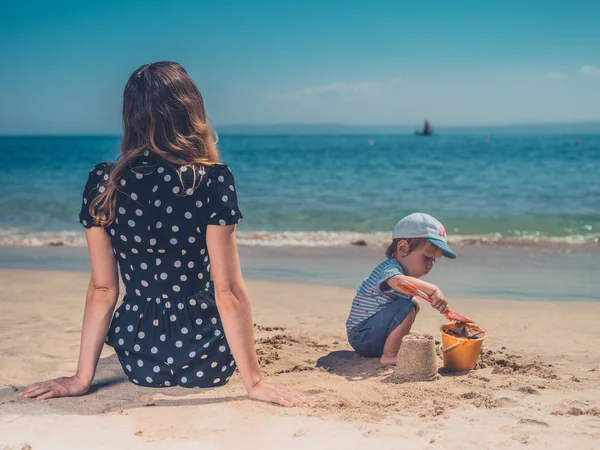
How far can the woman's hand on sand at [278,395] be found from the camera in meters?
3.11

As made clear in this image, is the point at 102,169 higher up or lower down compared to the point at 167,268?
higher up

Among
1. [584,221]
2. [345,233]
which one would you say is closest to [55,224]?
[345,233]

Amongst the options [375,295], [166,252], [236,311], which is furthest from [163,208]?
[375,295]

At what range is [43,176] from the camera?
74.7 feet

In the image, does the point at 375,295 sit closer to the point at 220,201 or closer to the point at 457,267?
the point at 220,201

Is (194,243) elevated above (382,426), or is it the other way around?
(194,243)

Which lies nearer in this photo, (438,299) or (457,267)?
(438,299)

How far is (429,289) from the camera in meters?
3.72

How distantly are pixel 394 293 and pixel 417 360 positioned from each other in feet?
1.72

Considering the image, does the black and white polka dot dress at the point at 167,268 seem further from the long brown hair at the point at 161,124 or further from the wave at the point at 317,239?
the wave at the point at 317,239

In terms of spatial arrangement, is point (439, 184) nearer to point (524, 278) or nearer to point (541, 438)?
point (524, 278)

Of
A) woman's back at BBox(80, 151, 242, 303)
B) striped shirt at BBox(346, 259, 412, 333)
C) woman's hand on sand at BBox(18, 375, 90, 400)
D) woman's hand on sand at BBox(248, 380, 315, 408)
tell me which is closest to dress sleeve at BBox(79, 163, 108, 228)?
woman's back at BBox(80, 151, 242, 303)

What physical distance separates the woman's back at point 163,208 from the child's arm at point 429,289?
1154 millimetres

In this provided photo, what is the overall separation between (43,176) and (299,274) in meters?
18.0
